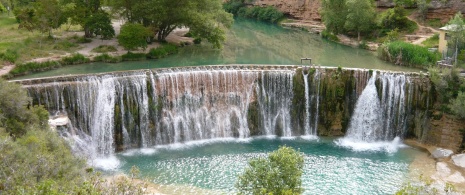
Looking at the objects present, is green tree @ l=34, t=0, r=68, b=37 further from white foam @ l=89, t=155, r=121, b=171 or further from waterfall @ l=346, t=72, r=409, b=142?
waterfall @ l=346, t=72, r=409, b=142

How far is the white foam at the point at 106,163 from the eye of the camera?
A: 22625 millimetres

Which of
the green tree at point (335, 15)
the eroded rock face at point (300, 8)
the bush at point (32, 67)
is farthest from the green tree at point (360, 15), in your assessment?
the bush at point (32, 67)

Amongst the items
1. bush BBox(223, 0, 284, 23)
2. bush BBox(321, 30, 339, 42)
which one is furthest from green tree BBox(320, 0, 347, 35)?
→ bush BBox(223, 0, 284, 23)

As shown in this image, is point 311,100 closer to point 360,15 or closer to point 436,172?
point 436,172

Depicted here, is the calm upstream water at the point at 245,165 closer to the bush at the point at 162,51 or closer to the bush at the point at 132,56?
the bush at the point at 132,56

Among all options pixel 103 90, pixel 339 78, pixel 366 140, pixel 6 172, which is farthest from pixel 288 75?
pixel 6 172

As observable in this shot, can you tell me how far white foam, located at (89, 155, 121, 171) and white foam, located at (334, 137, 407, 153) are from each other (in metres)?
11.3

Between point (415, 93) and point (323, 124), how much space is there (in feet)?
16.7

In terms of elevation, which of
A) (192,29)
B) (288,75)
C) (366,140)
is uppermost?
(192,29)

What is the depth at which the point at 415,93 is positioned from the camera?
26234 millimetres

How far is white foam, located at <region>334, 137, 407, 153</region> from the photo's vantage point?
25125mm

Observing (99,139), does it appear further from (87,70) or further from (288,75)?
(288,75)

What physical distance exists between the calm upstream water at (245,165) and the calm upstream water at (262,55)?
8430 millimetres

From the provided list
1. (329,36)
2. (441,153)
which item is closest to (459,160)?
(441,153)
